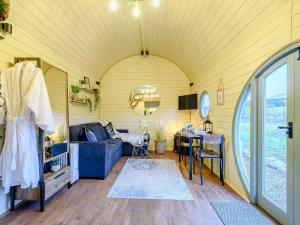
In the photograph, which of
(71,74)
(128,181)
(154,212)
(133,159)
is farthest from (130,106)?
(154,212)

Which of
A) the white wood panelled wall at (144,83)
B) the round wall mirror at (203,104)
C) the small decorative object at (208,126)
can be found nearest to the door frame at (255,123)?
the small decorative object at (208,126)

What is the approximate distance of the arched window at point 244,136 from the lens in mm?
2775

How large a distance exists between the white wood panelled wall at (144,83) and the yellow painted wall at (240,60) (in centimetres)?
182

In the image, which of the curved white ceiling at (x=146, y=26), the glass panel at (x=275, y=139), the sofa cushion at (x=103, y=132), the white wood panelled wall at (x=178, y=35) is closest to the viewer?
the glass panel at (x=275, y=139)

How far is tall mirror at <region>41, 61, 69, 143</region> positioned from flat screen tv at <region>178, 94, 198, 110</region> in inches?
143

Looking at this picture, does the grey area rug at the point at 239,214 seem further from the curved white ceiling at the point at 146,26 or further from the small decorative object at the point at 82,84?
the small decorative object at the point at 82,84

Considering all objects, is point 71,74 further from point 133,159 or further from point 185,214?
point 185,214

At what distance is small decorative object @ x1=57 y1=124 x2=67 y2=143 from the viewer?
3.05m

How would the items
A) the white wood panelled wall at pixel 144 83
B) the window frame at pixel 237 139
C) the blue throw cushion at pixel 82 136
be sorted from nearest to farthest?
the window frame at pixel 237 139 < the blue throw cushion at pixel 82 136 < the white wood panelled wall at pixel 144 83

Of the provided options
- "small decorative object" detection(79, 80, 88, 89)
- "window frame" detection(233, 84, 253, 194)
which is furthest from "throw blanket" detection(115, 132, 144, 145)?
"window frame" detection(233, 84, 253, 194)

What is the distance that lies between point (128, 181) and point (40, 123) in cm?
186

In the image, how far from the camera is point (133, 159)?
5020mm

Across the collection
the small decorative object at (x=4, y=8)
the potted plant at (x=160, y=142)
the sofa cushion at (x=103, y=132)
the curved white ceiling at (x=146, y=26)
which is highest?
the curved white ceiling at (x=146, y=26)

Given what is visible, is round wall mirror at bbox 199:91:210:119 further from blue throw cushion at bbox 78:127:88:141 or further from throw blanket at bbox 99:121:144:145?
blue throw cushion at bbox 78:127:88:141
